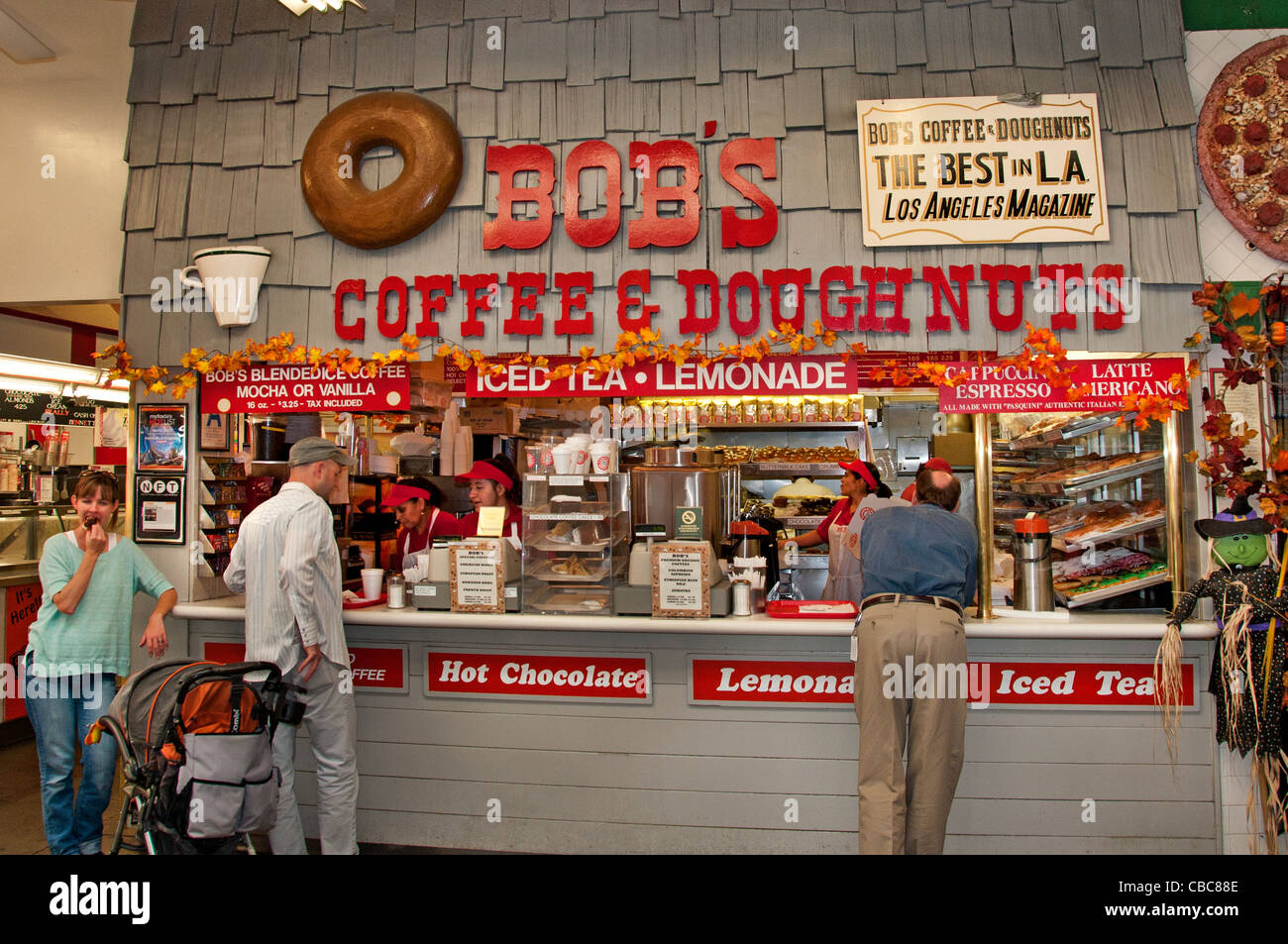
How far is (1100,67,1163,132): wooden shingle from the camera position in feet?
13.9

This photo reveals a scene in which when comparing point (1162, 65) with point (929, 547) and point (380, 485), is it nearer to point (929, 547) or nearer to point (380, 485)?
point (929, 547)

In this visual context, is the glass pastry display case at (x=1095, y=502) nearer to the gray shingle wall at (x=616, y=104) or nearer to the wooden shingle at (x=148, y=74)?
the gray shingle wall at (x=616, y=104)

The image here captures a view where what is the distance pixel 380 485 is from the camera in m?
7.26

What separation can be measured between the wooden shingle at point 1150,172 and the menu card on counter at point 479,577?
11.8ft

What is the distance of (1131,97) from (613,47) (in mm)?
2646

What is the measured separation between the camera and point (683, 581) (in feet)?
13.6

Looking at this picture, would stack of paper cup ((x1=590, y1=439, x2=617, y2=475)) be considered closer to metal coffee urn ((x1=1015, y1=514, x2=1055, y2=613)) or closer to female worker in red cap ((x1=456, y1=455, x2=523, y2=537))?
female worker in red cap ((x1=456, y1=455, x2=523, y2=537))

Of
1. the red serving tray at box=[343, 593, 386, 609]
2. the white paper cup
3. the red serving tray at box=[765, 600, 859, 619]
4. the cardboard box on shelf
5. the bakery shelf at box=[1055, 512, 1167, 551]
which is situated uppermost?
the cardboard box on shelf

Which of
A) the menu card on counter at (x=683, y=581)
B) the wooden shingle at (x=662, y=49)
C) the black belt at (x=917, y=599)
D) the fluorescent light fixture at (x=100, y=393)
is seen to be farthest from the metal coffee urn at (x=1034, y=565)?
the fluorescent light fixture at (x=100, y=393)

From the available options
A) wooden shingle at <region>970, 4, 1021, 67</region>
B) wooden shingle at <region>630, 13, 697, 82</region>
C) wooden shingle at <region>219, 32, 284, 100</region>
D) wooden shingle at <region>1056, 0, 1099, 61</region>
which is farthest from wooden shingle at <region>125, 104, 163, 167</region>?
wooden shingle at <region>1056, 0, 1099, 61</region>

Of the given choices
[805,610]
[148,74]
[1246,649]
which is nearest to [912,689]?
[805,610]

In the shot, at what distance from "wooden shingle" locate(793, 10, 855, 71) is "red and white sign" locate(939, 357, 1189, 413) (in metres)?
1.72

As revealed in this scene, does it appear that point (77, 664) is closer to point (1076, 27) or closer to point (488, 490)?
point (488, 490)

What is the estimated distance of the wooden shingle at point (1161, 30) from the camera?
425 centimetres
